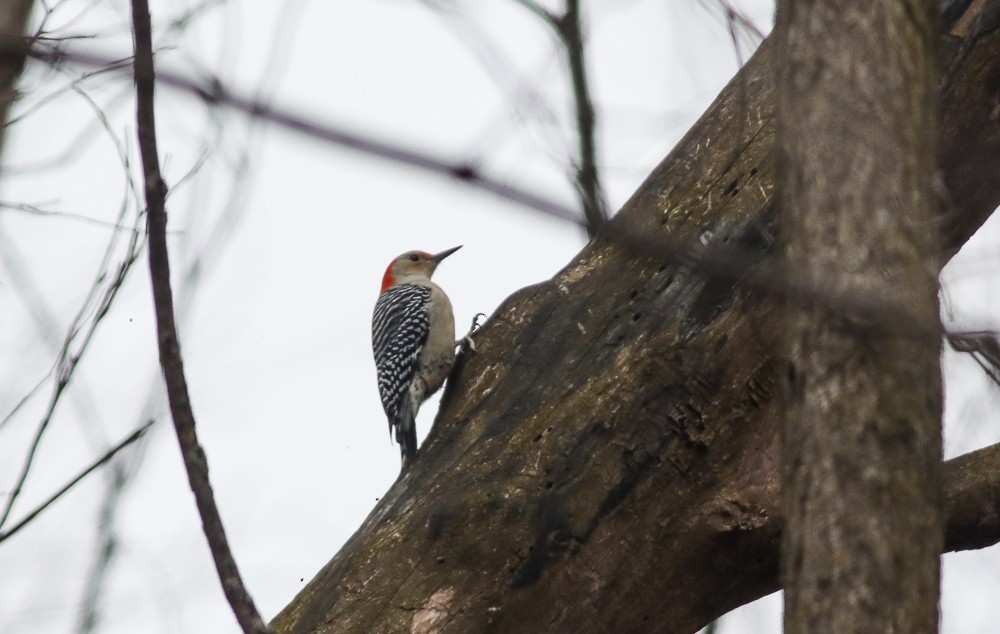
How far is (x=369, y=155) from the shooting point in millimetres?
1388

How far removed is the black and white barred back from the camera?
22.3 feet

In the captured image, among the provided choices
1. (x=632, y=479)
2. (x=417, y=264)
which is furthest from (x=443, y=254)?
(x=632, y=479)

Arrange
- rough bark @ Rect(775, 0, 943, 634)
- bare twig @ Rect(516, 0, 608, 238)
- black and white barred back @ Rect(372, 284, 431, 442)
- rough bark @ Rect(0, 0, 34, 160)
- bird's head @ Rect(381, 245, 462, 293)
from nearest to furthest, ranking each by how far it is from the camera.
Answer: rough bark @ Rect(775, 0, 943, 634) < rough bark @ Rect(0, 0, 34, 160) < bare twig @ Rect(516, 0, 608, 238) < black and white barred back @ Rect(372, 284, 431, 442) < bird's head @ Rect(381, 245, 462, 293)

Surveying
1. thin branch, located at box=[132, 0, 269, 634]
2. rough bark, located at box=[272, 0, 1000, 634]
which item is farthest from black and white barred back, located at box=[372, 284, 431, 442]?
thin branch, located at box=[132, 0, 269, 634]

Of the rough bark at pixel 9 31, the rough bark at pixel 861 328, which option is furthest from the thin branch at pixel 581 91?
the rough bark at pixel 9 31

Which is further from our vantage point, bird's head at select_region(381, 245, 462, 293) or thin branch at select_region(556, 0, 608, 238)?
bird's head at select_region(381, 245, 462, 293)

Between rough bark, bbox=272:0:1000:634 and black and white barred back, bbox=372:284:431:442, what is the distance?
2.78 metres

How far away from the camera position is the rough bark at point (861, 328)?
1.80 metres

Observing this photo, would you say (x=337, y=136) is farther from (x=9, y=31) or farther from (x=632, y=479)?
(x=632, y=479)

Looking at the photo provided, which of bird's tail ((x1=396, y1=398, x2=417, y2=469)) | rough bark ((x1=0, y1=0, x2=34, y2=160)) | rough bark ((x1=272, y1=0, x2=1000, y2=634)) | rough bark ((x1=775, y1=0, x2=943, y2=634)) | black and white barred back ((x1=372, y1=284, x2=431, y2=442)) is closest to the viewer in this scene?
rough bark ((x1=775, y1=0, x2=943, y2=634))

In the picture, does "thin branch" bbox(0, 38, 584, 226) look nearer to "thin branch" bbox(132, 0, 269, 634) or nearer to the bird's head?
"thin branch" bbox(132, 0, 269, 634)

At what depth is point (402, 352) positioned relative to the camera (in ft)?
22.8

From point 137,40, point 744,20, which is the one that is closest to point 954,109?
point 744,20

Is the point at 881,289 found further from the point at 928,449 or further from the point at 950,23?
the point at 950,23
